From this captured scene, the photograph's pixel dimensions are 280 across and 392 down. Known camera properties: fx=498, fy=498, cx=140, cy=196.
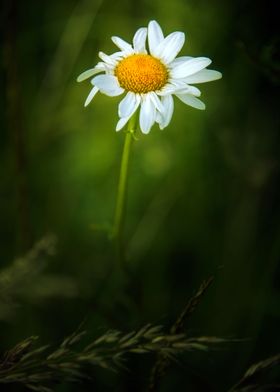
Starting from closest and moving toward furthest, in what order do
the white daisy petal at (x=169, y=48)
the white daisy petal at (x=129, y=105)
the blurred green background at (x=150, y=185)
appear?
1. the white daisy petal at (x=129, y=105)
2. the white daisy petal at (x=169, y=48)
3. the blurred green background at (x=150, y=185)

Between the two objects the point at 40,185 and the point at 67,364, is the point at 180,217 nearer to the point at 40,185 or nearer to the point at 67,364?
the point at 40,185

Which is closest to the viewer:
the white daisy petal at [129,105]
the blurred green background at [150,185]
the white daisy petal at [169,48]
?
the white daisy petal at [129,105]

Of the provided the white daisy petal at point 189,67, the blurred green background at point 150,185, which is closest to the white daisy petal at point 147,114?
the white daisy petal at point 189,67

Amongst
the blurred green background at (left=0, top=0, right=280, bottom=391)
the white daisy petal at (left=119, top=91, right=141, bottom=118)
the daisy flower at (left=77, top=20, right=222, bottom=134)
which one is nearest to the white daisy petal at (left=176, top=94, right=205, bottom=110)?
the daisy flower at (left=77, top=20, right=222, bottom=134)

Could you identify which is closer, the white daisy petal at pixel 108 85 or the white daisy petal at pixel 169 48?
the white daisy petal at pixel 108 85

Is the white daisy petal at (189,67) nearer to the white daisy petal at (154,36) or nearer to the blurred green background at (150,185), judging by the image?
the white daisy petal at (154,36)

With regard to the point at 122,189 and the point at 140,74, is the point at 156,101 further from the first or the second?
the point at 122,189

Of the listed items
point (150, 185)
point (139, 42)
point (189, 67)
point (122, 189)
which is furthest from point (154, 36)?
point (150, 185)
